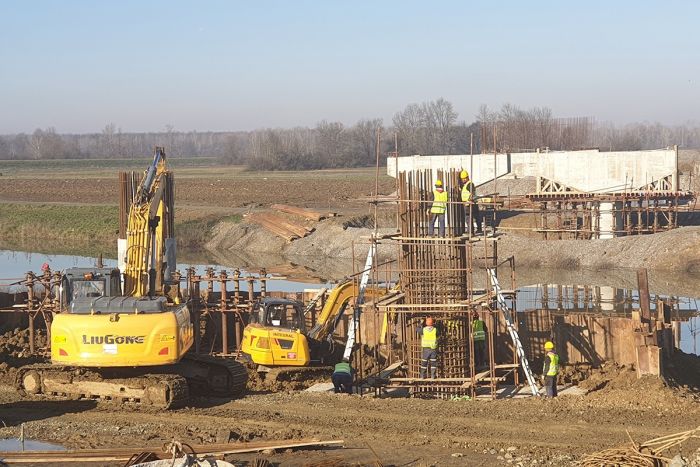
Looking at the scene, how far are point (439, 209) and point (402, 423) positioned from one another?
5583 mm

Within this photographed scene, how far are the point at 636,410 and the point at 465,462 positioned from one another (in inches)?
185

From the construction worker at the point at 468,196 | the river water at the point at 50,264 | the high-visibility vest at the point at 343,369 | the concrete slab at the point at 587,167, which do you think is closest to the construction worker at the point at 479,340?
the construction worker at the point at 468,196

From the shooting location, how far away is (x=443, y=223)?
2262 cm

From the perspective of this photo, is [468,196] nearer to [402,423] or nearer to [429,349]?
[429,349]

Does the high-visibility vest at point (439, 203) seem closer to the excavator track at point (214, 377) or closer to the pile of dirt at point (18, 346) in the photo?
the excavator track at point (214, 377)

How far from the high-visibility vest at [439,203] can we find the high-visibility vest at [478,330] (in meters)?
2.51

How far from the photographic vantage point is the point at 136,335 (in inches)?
798

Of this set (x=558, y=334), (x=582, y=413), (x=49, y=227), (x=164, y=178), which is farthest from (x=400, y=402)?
(x=49, y=227)

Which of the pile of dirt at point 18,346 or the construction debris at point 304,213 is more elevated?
the construction debris at point 304,213

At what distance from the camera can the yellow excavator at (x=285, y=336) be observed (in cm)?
2259

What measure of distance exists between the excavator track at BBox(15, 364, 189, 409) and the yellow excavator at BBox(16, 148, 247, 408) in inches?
0.8

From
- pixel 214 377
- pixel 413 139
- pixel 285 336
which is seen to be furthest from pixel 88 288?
pixel 413 139

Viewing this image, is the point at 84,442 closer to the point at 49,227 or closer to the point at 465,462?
the point at 465,462

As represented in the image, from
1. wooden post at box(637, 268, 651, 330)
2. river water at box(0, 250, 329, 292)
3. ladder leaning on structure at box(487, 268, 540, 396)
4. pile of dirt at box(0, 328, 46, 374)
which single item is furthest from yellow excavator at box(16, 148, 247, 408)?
river water at box(0, 250, 329, 292)
